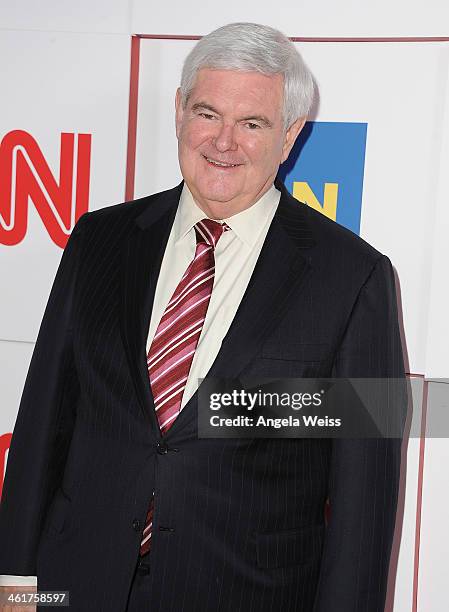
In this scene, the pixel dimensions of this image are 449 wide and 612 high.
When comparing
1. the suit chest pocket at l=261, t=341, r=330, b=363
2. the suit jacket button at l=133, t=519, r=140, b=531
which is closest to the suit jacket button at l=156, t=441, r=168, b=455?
the suit jacket button at l=133, t=519, r=140, b=531

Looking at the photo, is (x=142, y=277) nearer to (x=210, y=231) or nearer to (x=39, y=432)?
(x=210, y=231)

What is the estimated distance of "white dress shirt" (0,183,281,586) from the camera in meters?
1.58

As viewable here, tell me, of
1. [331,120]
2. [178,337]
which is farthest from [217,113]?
[331,120]

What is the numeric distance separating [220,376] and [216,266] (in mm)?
242

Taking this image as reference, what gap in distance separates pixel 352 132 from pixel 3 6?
38.2 inches

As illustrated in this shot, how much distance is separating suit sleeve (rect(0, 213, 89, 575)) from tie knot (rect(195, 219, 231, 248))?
0.27 m

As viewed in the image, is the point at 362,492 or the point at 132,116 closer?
the point at 362,492

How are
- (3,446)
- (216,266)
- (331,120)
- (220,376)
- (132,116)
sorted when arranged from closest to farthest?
(220,376) → (216,266) → (331,120) → (132,116) → (3,446)

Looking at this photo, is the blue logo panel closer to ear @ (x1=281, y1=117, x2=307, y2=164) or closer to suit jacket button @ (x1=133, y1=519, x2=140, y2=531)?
ear @ (x1=281, y1=117, x2=307, y2=164)

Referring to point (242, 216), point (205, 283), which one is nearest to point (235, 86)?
point (242, 216)

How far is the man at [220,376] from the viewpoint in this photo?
1538 mm

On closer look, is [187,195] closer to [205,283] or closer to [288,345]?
[205,283]

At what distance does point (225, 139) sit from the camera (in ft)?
5.20

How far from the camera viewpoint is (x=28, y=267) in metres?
2.27
